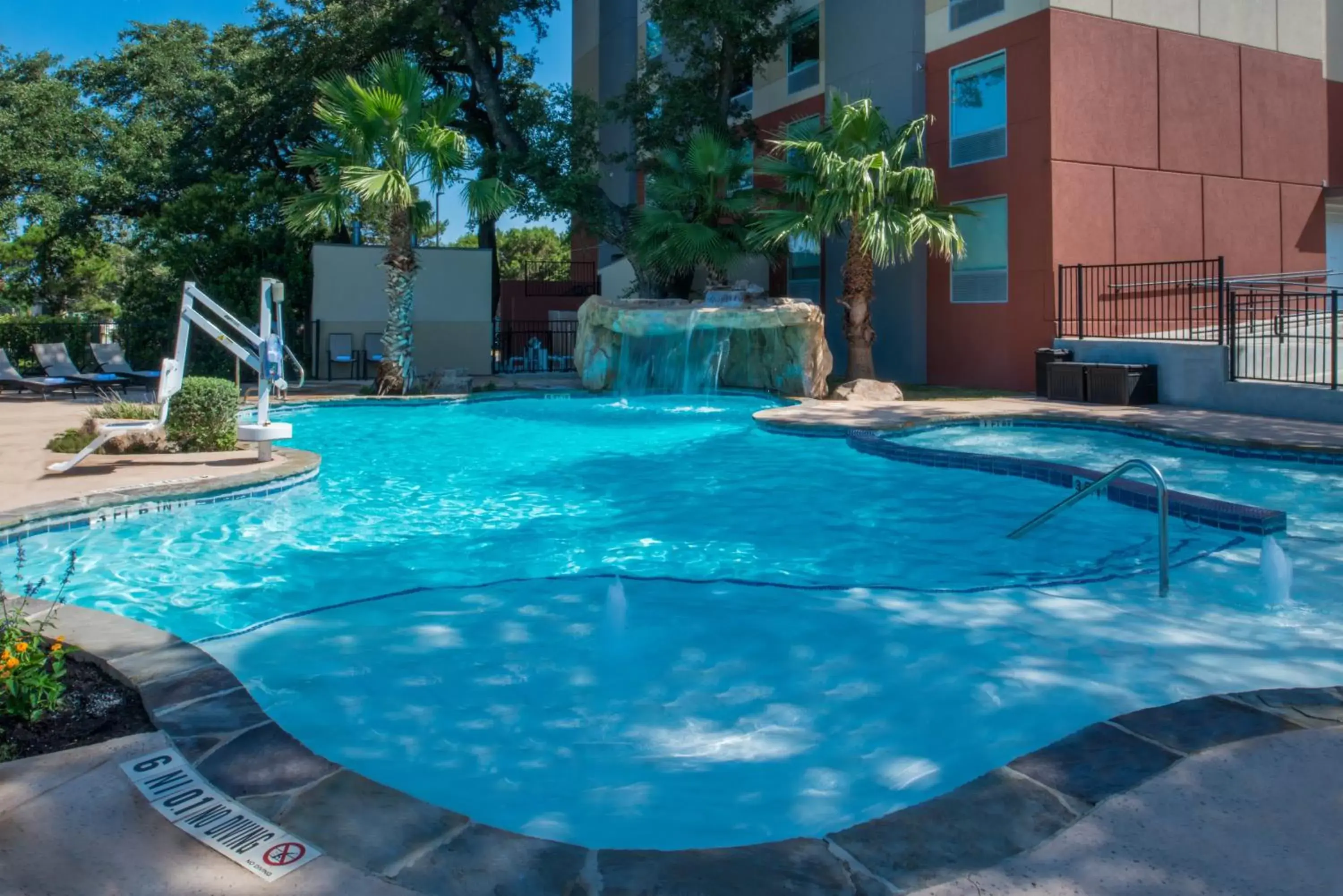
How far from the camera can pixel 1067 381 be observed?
1489cm

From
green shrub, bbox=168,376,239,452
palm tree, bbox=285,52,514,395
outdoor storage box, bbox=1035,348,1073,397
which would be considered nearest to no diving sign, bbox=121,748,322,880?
green shrub, bbox=168,376,239,452

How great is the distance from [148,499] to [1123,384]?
1179 cm

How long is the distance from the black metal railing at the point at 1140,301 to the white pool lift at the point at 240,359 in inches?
447

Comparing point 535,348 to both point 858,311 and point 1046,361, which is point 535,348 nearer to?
point 858,311

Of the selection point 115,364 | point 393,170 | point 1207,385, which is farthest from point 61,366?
point 1207,385

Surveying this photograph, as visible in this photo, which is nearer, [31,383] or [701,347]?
[31,383]

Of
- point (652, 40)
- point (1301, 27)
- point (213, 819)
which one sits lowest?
point (213, 819)

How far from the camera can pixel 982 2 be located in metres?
17.0

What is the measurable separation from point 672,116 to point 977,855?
64.5 feet

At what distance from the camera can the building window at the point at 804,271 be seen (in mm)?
21016

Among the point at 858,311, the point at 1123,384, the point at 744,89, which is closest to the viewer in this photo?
the point at 1123,384

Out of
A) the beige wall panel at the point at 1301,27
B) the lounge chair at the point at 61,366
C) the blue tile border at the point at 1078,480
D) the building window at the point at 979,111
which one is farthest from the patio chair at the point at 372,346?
the beige wall panel at the point at 1301,27

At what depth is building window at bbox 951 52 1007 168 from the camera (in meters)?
16.8

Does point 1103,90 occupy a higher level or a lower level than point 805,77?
lower
